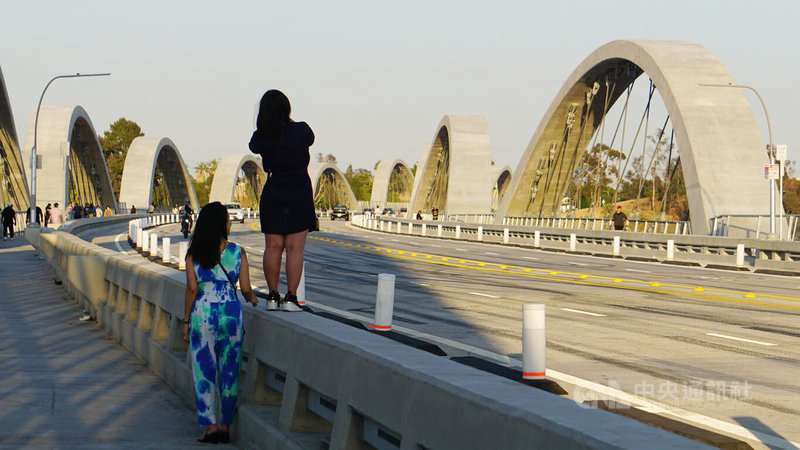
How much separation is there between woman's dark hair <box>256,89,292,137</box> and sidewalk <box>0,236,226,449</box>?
2354 millimetres

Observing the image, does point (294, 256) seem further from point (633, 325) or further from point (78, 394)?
point (633, 325)

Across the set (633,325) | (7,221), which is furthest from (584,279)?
(7,221)

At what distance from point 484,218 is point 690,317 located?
57757 millimetres

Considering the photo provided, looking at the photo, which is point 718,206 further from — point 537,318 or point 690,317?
point 537,318

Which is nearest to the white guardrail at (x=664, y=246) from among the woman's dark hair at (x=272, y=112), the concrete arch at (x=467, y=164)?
the woman's dark hair at (x=272, y=112)

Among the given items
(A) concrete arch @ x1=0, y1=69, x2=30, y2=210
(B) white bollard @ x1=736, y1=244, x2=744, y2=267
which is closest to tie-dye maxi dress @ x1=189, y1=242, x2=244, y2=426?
(B) white bollard @ x1=736, y1=244, x2=744, y2=267

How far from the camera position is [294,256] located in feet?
26.7

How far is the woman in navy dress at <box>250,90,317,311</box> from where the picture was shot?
791cm

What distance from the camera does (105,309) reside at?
13.5m

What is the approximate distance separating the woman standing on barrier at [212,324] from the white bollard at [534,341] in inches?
78.0

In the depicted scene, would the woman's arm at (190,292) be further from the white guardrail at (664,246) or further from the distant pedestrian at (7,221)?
the distant pedestrian at (7,221)

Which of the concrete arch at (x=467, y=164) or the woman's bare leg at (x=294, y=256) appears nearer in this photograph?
the woman's bare leg at (x=294, y=256)

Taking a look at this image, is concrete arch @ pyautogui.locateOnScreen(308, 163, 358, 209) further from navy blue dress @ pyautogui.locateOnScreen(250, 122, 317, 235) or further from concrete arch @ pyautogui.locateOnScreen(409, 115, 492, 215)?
navy blue dress @ pyautogui.locateOnScreen(250, 122, 317, 235)

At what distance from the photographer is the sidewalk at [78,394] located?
7059 millimetres
